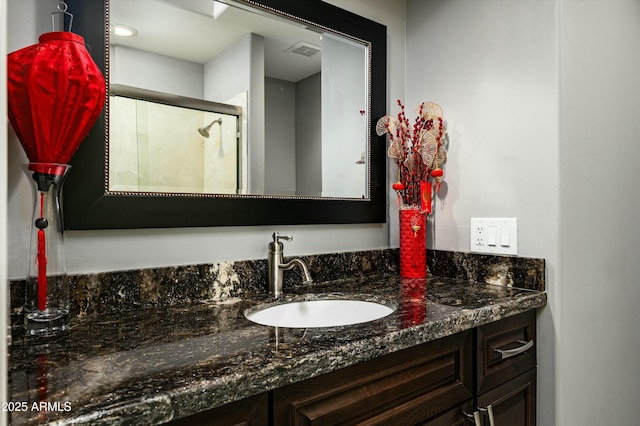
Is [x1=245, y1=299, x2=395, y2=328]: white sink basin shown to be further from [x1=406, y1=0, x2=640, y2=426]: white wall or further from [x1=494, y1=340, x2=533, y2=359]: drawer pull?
[x1=406, y1=0, x2=640, y2=426]: white wall

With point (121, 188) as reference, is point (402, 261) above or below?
below

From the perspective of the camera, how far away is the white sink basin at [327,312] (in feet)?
3.87

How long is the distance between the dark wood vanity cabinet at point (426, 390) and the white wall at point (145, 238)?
58cm

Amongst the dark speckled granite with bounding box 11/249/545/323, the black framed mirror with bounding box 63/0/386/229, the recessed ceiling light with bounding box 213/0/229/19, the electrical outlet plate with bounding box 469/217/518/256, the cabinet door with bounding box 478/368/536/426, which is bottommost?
the cabinet door with bounding box 478/368/536/426

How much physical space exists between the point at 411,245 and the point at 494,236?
0.97 feet

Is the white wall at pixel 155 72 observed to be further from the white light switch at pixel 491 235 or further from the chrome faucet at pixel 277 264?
the white light switch at pixel 491 235

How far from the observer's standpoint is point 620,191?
149 centimetres

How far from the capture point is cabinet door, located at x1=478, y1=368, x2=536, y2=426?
3.59ft

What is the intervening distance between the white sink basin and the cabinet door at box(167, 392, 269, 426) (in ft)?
1.61

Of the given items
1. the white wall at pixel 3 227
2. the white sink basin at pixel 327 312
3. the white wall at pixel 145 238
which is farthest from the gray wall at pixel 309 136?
the white wall at pixel 3 227

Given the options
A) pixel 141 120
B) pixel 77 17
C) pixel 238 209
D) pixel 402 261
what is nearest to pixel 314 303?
pixel 238 209

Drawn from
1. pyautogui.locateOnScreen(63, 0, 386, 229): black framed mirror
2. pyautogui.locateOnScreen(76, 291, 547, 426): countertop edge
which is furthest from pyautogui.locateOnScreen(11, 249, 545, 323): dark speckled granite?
pyautogui.locateOnScreen(76, 291, 547, 426): countertop edge

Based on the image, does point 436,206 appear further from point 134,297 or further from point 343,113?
point 134,297

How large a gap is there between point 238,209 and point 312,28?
70 cm
